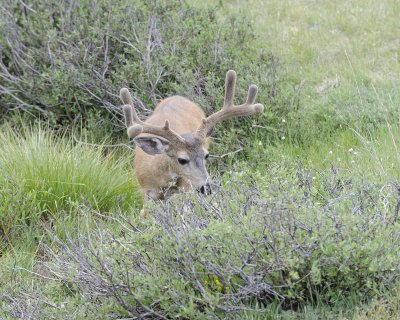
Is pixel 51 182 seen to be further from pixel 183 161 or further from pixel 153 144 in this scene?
pixel 183 161

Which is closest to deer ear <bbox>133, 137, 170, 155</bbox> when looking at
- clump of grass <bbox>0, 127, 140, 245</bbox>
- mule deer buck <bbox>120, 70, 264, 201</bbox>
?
mule deer buck <bbox>120, 70, 264, 201</bbox>

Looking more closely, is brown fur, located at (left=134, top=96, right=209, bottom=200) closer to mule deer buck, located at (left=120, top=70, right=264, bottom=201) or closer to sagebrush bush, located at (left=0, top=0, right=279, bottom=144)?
mule deer buck, located at (left=120, top=70, right=264, bottom=201)

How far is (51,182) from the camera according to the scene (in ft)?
26.1

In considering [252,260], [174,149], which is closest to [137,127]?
[174,149]

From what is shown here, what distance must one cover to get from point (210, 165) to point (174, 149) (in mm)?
1171

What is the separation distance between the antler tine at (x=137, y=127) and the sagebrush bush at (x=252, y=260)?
207 cm

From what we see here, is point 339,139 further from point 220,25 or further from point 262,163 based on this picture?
point 220,25

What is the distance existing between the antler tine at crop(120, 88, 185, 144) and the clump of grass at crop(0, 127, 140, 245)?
628mm

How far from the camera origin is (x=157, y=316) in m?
5.29

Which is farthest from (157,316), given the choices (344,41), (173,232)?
(344,41)

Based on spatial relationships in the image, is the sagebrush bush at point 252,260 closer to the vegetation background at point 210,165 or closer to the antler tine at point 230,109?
the vegetation background at point 210,165

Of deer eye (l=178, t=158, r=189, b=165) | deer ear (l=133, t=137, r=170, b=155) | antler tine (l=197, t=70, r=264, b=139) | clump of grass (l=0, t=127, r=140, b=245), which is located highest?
antler tine (l=197, t=70, r=264, b=139)

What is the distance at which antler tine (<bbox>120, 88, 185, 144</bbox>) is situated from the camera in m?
7.44

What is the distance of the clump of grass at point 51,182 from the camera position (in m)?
7.64
